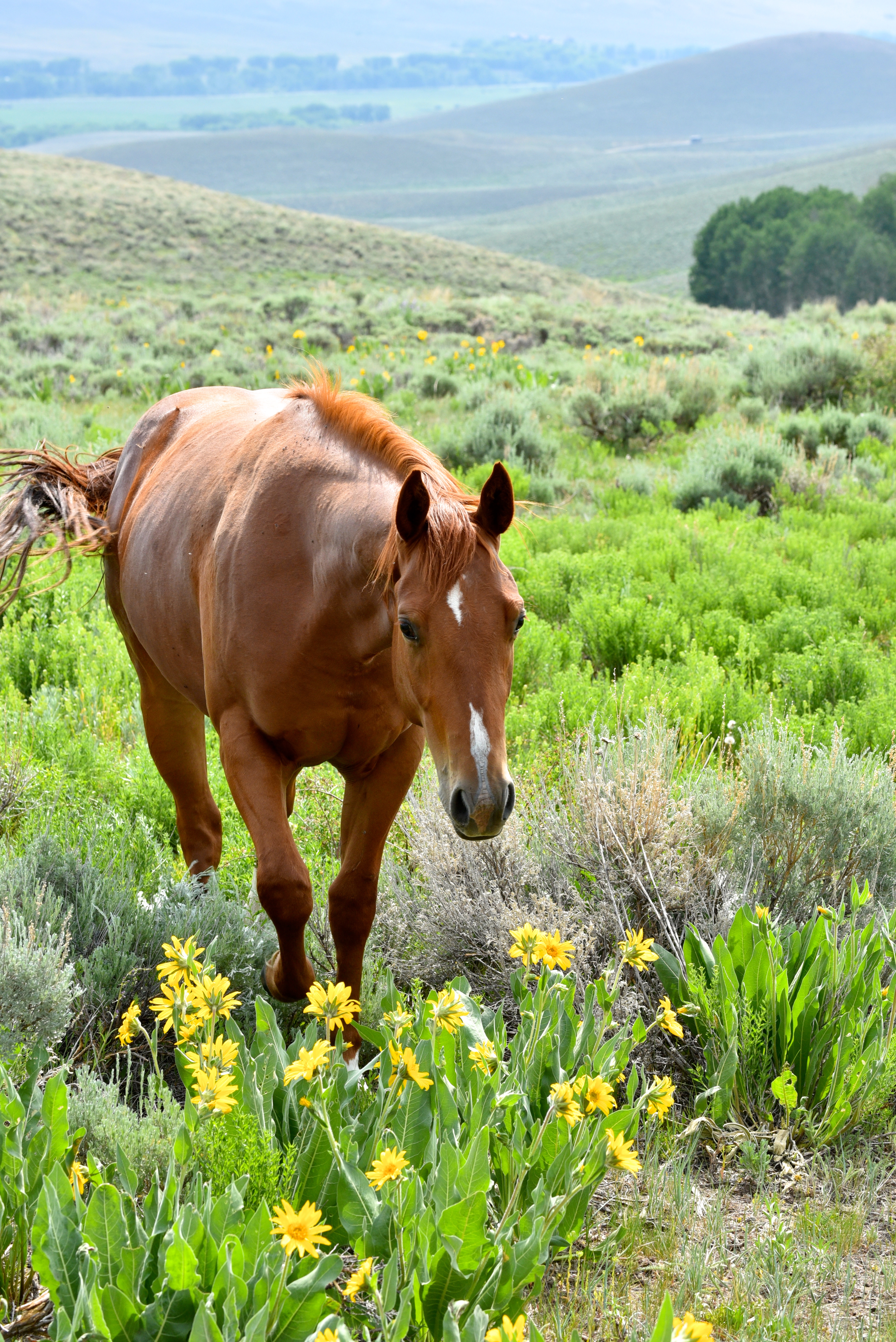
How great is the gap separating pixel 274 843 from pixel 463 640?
1.00m

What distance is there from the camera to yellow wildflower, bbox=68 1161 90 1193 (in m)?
2.15

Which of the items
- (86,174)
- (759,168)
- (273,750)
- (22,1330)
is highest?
(759,168)

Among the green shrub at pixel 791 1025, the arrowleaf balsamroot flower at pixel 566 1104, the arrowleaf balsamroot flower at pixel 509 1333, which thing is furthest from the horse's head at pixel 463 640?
the green shrub at pixel 791 1025

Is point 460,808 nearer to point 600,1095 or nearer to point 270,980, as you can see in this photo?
point 600,1095

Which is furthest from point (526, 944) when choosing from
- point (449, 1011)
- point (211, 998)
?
point (211, 998)

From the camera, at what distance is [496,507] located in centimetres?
243

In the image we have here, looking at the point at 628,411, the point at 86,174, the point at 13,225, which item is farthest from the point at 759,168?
the point at 628,411

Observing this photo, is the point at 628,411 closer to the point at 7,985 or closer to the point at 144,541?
the point at 144,541

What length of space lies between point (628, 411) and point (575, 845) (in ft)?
30.0

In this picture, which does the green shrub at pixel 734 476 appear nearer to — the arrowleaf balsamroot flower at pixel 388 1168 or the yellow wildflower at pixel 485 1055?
the yellow wildflower at pixel 485 1055

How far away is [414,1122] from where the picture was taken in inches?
92.3

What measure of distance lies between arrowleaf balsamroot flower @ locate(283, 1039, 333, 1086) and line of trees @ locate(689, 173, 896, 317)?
201 ft

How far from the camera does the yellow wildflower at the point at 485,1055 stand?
2.22 meters

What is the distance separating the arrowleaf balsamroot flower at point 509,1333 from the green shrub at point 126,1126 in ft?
2.99
